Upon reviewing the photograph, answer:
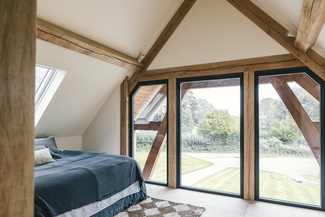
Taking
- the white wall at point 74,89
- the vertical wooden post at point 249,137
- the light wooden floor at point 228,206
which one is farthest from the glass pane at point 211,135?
the white wall at point 74,89

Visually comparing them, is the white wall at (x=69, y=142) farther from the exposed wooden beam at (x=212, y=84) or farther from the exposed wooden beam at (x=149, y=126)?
the exposed wooden beam at (x=212, y=84)

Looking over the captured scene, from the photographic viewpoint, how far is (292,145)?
10.7 ft

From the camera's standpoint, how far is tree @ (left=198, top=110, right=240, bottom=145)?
11.9 ft

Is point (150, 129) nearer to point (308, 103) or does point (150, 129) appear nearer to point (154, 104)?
point (154, 104)

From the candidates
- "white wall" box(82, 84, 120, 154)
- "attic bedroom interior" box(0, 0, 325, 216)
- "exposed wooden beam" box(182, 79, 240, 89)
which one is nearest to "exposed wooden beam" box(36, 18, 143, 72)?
"attic bedroom interior" box(0, 0, 325, 216)

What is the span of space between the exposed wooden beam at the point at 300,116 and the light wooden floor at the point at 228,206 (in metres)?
0.82

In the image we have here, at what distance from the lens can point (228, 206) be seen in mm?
3117

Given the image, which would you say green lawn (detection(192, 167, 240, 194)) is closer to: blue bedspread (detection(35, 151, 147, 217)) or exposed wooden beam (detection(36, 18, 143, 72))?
blue bedspread (detection(35, 151, 147, 217))

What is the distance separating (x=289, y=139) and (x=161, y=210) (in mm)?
2108

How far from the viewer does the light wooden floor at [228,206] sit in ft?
9.45

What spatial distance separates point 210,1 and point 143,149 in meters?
2.92

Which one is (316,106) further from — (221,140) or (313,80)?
(221,140)

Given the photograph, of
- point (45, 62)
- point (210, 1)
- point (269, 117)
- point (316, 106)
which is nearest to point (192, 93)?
point (269, 117)

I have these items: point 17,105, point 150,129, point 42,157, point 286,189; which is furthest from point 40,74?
point 286,189
